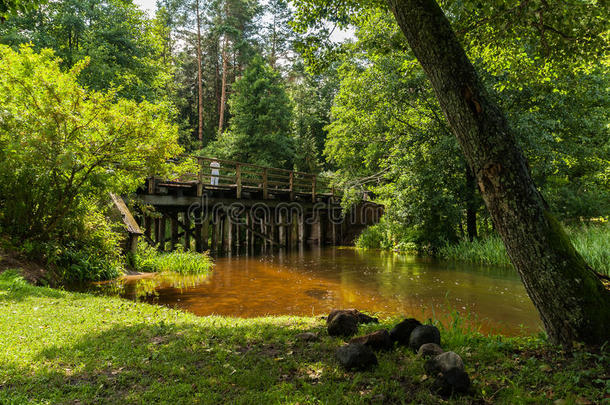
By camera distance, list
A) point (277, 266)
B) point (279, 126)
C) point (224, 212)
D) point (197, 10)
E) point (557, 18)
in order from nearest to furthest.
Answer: point (557, 18) < point (277, 266) < point (224, 212) < point (279, 126) < point (197, 10)

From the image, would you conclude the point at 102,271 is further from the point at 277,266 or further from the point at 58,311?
the point at 277,266

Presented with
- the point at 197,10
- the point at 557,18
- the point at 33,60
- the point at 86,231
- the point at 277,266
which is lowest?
the point at 277,266

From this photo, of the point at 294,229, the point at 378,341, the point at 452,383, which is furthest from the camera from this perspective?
the point at 294,229

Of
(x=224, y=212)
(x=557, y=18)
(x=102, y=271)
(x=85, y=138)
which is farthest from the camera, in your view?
(x=224, y=212)

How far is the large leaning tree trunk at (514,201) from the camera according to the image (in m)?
2.92

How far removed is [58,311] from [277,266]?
789cm

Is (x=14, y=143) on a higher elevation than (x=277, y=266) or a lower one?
higher

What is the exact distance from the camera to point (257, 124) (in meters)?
26.0

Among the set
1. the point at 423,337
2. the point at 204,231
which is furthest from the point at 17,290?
the point at 204,231

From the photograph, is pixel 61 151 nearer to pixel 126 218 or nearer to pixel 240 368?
pixel 126 218

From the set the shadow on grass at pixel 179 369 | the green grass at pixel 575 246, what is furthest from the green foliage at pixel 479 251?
the shadow on grass at pixel 179 369

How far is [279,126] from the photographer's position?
27.3m

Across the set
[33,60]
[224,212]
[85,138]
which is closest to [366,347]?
[85,138]

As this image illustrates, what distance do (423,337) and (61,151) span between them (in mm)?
6952
